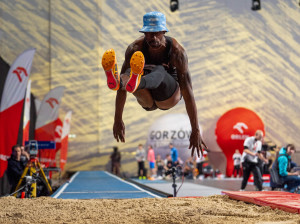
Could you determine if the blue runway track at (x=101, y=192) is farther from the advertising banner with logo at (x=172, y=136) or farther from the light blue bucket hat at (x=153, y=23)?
the advertising banner with logo at (x=172, y=136)

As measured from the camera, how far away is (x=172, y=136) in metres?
17.8

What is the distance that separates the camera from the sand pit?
571 centimetres

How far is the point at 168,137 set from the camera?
17.8 meters

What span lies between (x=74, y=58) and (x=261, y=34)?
29.5 feet

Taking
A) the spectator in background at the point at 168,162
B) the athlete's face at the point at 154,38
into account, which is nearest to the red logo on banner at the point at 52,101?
the spectator in background at the point at 168,162

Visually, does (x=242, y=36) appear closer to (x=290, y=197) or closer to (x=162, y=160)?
(x=162, y=160)

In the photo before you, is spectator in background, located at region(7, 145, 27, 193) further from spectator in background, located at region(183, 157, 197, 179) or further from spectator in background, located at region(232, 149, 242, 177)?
spectator in background, located at region(232, 149, 242, 177)

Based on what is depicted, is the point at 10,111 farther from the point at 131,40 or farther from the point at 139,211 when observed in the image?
the point at 131,40

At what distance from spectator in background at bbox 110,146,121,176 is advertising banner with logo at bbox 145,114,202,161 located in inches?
79.3

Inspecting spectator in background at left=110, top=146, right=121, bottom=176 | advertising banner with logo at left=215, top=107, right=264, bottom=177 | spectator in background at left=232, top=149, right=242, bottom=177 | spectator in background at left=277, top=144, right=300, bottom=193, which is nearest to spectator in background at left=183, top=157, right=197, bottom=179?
spectator in background at left=232, top=149, right=242, bottom=177

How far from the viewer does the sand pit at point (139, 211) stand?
5.71 metres

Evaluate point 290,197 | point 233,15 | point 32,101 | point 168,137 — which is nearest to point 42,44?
point 32,101

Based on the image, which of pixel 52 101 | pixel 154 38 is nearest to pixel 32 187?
pixel 154 38

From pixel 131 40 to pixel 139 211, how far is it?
1571cm
